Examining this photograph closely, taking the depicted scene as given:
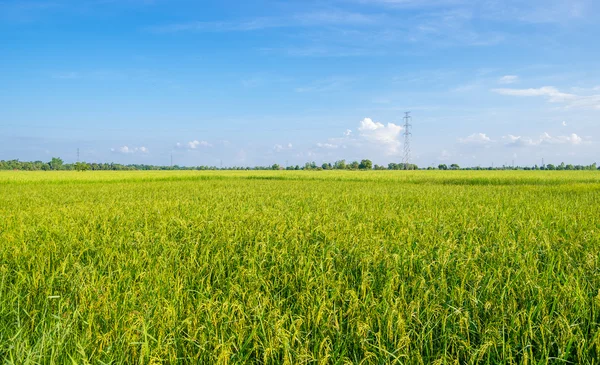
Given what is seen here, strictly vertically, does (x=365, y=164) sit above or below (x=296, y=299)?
above

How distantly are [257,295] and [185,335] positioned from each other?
2.21 ft

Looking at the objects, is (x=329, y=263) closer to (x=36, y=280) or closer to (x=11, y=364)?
(x=11, y=364)

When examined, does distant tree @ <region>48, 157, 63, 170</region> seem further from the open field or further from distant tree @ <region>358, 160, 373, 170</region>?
the open field

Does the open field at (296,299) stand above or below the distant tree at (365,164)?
below

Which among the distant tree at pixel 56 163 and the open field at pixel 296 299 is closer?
the open field at pixel 296 299

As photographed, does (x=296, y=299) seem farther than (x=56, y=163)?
No

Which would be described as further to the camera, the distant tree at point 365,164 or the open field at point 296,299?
the distant tree at point 365,164

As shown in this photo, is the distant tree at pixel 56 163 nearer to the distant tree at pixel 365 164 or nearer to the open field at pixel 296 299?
the distant tree at pixel 365 164

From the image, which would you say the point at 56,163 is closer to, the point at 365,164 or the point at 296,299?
the point at 365,164

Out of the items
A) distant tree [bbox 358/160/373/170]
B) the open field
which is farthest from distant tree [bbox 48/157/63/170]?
the open field

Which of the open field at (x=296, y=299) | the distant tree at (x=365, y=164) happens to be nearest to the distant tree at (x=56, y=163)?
the distant tree at (x=365, y=164)

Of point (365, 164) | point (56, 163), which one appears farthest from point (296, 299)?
point (56, 163)

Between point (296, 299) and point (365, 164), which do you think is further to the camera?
point (365, 164)

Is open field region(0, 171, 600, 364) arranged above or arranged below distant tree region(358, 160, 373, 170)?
below
